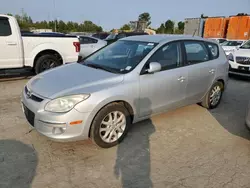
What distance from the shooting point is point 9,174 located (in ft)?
8.25

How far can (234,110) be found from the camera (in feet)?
15.8

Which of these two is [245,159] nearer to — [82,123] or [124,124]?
[124,124]

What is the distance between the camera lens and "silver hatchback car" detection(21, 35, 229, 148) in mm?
2734

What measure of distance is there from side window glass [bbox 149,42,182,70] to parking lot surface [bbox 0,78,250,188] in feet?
3.53

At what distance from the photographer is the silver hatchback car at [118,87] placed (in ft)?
8.97

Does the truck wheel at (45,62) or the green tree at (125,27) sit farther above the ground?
the green tree at (125,27)

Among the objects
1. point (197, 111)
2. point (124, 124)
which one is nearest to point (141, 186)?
point (124, 124)

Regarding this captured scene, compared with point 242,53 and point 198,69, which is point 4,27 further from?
point 242,53

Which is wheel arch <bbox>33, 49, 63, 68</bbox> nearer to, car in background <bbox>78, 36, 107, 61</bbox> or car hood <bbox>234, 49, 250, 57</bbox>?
car in background <bbox>78, 36, 107, 61</bbox>

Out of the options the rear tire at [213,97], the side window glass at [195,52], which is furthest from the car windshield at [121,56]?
the rear tire at [213,97]

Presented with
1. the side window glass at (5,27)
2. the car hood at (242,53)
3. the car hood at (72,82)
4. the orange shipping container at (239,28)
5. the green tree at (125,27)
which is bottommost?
the car hood at (72,82)

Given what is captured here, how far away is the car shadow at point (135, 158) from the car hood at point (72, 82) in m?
0.70

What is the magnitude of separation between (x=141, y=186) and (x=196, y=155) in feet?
3.40

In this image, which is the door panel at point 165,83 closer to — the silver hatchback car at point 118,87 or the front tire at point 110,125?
the silver hatchback car at point 118,87
